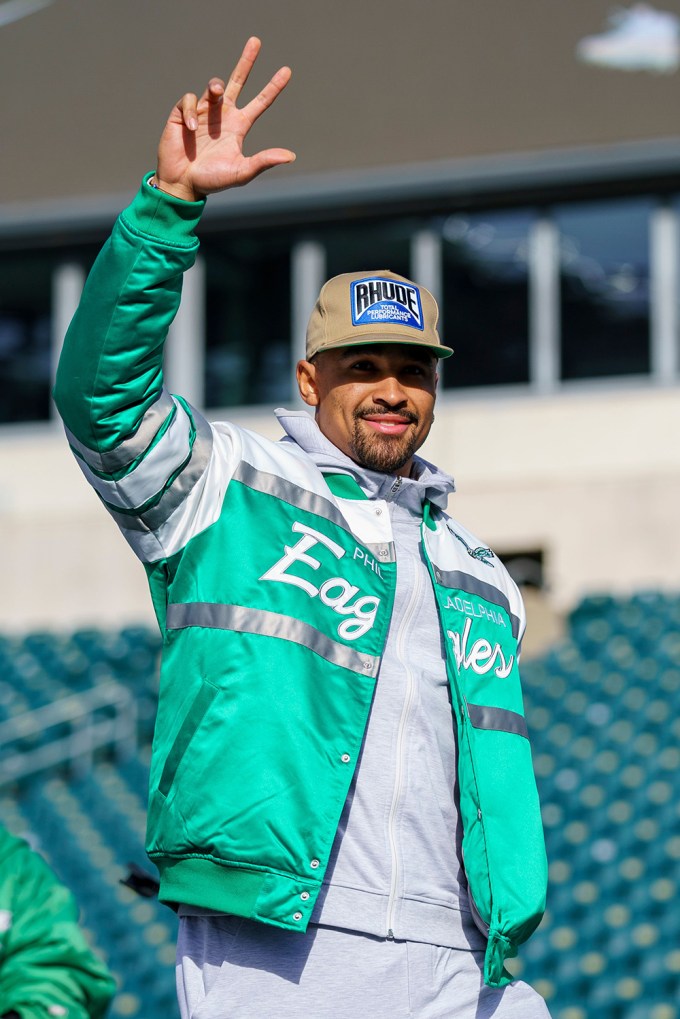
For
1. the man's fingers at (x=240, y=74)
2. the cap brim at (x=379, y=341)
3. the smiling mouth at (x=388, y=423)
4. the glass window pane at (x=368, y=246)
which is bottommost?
the smiling mouth at (x=388, y=423)

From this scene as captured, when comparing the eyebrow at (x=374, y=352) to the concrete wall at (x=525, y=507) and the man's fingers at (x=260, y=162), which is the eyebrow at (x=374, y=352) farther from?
the concrete wall at (x=525, y=507)

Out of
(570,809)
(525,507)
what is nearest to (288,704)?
(570,809)

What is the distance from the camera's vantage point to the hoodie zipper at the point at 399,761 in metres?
2.15

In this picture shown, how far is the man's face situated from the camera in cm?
244

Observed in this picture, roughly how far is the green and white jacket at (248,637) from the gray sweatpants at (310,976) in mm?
84

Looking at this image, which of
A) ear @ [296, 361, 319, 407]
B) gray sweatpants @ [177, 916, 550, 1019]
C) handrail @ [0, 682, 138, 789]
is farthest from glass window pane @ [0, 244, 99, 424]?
gray sweatpants @ [177, 916, 550, 1019]

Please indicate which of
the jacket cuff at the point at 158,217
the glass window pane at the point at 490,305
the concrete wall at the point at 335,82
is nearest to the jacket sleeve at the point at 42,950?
the jacket cuff at the point at 158,217

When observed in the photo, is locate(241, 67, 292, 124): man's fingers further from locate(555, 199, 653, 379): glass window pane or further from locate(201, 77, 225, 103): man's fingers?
locate(555, 199, 653, 379): glass window pane

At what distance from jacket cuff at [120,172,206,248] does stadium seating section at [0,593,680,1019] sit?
507 cm

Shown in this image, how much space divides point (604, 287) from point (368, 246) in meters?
1.79

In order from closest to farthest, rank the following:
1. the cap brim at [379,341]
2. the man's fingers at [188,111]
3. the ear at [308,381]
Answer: the man's fingers at [188,111] → the cap brim at [379,341] → the ear at [308,381]

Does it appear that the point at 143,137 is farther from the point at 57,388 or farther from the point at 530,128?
the point at 57,388

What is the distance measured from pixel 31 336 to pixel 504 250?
3.73 meters

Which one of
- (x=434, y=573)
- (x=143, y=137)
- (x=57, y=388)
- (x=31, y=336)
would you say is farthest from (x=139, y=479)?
(x=31, y=336)
